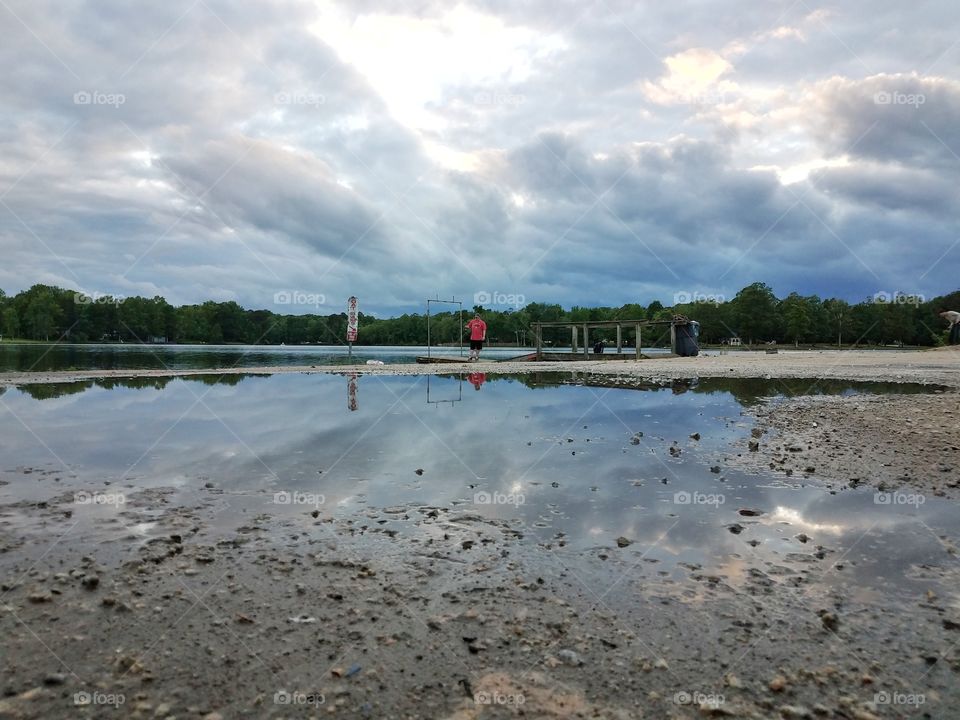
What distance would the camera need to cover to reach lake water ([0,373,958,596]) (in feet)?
19.4

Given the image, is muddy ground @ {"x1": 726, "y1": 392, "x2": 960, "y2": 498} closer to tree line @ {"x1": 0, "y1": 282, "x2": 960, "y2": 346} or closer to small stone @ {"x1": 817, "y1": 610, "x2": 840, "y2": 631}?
small stone @ {"x1": 817, "y1": 610, "x2": 840, "y2": 631}

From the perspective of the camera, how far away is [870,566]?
5223mm

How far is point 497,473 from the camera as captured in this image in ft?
28.8

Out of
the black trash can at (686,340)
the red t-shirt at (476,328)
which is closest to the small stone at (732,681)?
the red t-shirt at (476,328)

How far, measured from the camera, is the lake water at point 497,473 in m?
5.92

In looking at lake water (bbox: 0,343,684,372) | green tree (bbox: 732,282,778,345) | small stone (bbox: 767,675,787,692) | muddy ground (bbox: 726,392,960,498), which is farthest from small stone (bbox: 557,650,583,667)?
green tree (bbox: 732,282,778,345)

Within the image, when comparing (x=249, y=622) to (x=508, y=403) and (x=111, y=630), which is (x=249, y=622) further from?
(x=508, y=403)

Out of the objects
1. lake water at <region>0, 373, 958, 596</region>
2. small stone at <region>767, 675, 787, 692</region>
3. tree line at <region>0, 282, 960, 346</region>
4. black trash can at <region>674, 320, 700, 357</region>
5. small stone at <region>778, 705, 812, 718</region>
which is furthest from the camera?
tree line at <region>0, 282, 960, 346</region>

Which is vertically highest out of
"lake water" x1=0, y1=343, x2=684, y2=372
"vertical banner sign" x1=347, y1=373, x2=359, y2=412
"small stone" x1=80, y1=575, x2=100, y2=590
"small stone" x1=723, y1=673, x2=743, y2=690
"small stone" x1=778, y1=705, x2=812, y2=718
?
"lake water" x1=0, y1=343, x2=684, y2=372

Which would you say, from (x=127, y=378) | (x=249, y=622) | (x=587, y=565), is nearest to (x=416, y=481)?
(x=587, y=565)

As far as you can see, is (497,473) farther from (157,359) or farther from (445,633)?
(157,359)

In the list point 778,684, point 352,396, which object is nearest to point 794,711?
point 778,684

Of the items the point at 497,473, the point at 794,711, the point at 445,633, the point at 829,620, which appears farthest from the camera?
the point at 497,473

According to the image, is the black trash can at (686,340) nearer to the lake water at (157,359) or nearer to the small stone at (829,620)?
the lake water at (157,359)
